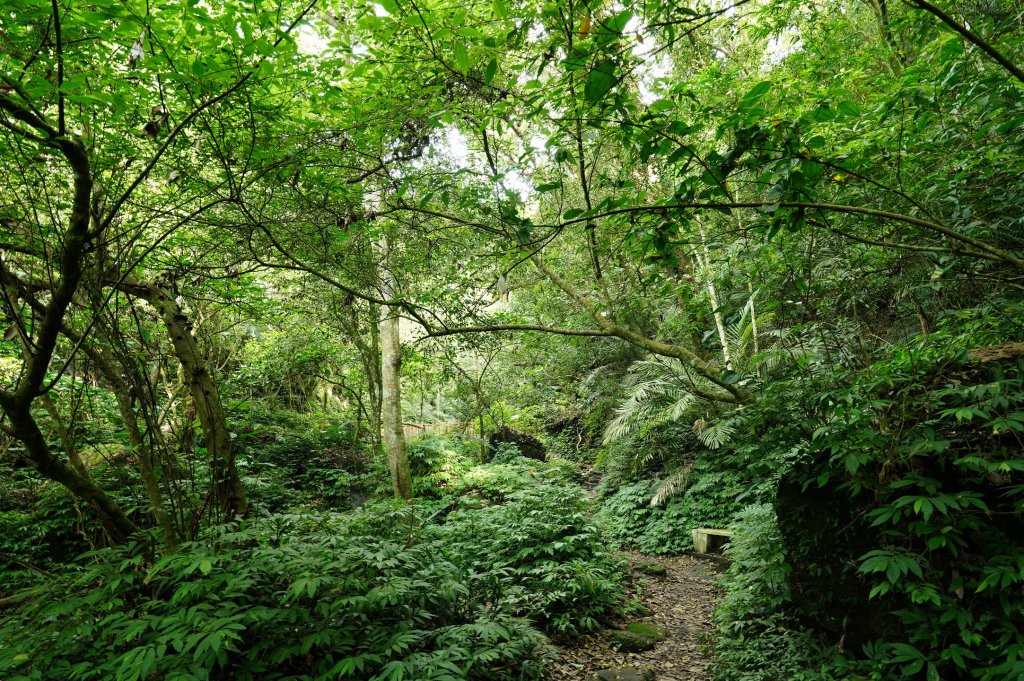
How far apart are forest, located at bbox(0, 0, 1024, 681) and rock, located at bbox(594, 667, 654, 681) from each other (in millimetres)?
35

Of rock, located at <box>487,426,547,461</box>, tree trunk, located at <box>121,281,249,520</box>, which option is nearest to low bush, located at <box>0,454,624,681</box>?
tree trunk, located at <box>121,281,249,520</box>

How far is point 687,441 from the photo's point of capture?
397 inches

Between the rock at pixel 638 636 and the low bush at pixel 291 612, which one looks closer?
the low bush at pixel 291 612

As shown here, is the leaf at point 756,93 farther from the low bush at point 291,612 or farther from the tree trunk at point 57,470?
the tree trunk at point 57,470

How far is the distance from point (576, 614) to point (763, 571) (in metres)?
1.88

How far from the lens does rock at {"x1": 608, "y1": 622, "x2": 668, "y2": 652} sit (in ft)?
16.2

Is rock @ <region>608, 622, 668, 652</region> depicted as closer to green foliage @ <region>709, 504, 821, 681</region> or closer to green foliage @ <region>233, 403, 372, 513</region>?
green foliage @ <region>709, 504, 821, 681</region>

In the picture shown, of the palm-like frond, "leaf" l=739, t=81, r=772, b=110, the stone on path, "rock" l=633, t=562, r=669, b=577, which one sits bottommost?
"rock" l=633, t=562, r=669, b=577

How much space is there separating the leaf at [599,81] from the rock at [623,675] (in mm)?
4496

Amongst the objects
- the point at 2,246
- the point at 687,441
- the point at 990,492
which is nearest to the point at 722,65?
the point at 687,441

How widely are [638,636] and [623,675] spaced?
855mm

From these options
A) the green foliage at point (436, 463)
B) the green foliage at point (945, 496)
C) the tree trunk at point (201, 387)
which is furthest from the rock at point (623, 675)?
the green foliage at point (436, 463)

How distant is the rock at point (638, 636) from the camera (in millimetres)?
4945

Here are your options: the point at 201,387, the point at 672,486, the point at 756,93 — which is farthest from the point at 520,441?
the point at 756,93
